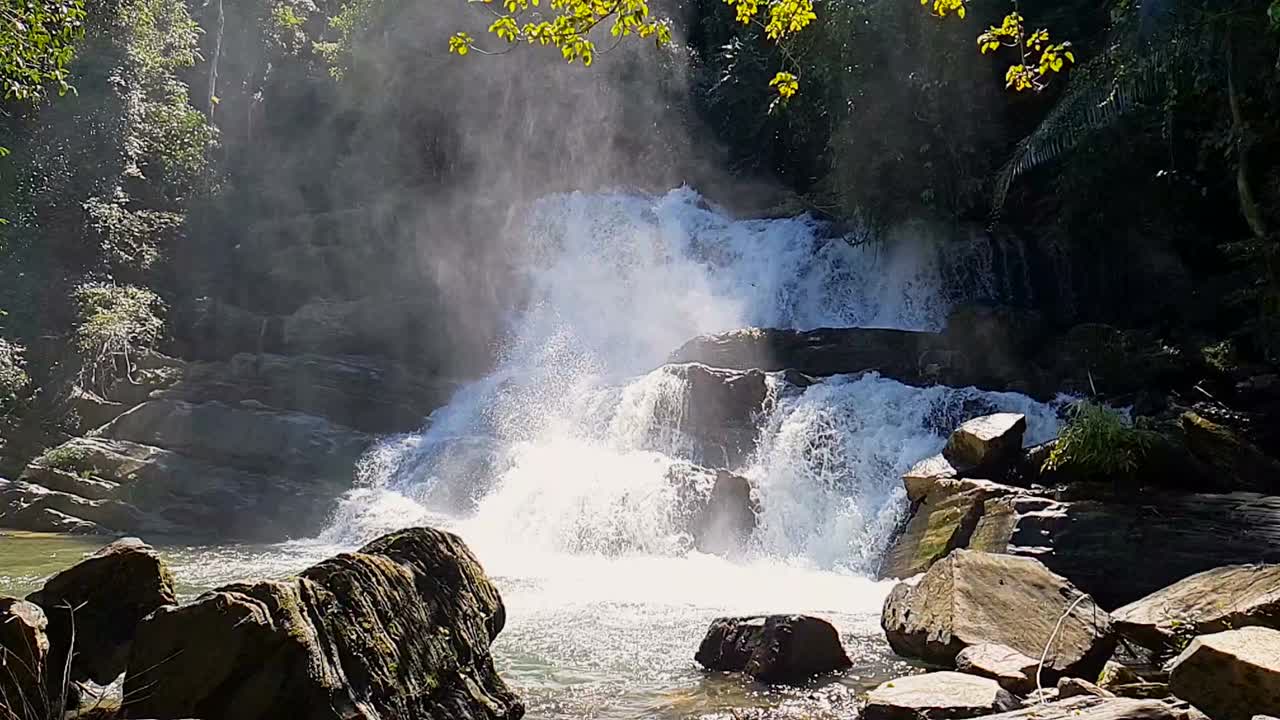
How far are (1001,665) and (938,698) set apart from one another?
0.96 metres

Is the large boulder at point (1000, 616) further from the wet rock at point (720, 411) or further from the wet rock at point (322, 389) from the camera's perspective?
the wet rock at point (322, 389)

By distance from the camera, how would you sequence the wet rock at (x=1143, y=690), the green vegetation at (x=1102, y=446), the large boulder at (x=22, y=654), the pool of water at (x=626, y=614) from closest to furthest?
the large boulder at (x=22, y=654) → the wet rock at (x=1143, y=690) → the pool of water at (x=626, y=614) → the green vegetation at (x=1102, y=446)

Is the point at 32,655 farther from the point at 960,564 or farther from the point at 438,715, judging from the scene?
the point at 960,564

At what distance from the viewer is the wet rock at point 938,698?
4918mm

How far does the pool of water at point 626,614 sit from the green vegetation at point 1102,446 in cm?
253

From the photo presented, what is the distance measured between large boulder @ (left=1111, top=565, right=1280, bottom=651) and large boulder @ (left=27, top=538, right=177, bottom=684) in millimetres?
6372

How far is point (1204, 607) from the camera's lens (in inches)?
253

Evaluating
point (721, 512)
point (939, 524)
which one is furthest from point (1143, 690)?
point (721, 512)

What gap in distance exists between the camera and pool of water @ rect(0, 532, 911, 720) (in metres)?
6.32

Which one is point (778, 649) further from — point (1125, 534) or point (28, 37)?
point (28, 37)

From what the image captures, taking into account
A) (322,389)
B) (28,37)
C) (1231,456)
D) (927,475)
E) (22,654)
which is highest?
(28,37)

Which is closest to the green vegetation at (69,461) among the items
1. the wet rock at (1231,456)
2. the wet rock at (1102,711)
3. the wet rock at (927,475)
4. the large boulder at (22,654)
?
the large boulder at (22,654)

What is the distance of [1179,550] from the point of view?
8.18 meters

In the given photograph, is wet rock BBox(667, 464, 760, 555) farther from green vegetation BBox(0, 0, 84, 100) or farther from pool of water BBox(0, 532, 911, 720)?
green vegetation BBox(0, 0, 84, 100)
